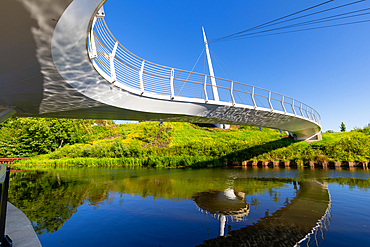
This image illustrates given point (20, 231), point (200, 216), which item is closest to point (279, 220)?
point (200, 216)

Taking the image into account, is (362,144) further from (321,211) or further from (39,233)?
(39,233)

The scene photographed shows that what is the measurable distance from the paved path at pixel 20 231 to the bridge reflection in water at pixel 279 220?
11.6 feet

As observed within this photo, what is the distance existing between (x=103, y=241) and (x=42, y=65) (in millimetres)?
4514

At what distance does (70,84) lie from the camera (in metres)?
6.06

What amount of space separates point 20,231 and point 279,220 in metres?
6.69

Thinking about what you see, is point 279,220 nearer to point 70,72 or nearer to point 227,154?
point 70,72

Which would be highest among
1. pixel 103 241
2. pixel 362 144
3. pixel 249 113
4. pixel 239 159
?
pixel 249 113

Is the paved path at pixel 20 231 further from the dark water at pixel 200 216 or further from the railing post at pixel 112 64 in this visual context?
the railing post at pixel 112 64

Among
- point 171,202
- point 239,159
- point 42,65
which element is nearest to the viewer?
point 42,65

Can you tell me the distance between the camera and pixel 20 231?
4.26 meters

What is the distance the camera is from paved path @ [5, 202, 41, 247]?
3.67m

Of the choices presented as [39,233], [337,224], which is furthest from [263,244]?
[39,233]

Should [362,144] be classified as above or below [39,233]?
above

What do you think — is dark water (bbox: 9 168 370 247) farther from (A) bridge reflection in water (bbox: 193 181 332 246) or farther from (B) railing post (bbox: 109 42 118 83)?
(B) railing post (bbox: 109 42 118 83)
